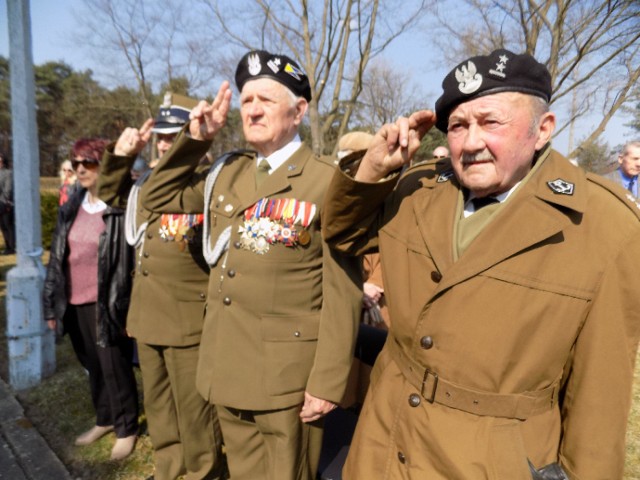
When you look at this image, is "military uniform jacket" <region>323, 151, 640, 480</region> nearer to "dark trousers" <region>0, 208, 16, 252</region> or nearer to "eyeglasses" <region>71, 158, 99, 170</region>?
"eyeglasses" <region>71, 158, 99, 170</region>

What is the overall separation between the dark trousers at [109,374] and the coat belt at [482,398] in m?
2.25

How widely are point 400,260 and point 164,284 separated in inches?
62.5

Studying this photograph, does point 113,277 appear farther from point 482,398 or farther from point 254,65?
point 482,398

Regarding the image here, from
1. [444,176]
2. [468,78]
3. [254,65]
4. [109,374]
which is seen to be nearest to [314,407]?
[444,176]

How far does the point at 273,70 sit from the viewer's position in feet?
6.73

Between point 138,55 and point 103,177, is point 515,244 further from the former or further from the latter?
point 138,55

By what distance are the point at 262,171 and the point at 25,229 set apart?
108 inches

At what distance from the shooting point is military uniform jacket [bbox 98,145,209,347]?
2.59 meters

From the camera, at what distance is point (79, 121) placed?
25375 millimetres

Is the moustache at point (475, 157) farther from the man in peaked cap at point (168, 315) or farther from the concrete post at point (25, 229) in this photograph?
the concrete post at point (25, 229)

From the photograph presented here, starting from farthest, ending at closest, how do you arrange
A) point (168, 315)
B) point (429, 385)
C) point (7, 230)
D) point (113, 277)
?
1. point (7, 230)
2. point (113, 277)
3. point (168, 315)
4. point (429, 385)

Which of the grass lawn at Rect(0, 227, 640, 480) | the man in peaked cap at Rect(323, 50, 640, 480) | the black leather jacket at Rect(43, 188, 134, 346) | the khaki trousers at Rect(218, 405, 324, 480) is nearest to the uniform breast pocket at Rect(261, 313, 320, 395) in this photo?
the khaki trousers at Rect(218, 405, 324, 480)

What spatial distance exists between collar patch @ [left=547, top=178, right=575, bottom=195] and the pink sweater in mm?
2659

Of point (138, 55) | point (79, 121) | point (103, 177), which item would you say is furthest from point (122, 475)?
point (79, 121)
